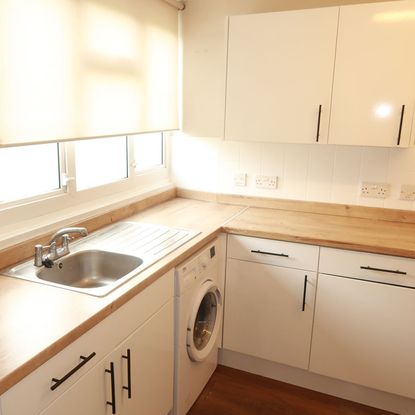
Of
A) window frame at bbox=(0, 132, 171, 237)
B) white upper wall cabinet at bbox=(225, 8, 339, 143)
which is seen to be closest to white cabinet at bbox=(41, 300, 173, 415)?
window frame at bbox=(0, 132, 171, 237)

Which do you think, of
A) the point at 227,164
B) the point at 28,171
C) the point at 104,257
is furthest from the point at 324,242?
the point at 28,171

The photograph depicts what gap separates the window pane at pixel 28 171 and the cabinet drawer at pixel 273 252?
96 centimetres

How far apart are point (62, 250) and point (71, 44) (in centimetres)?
85

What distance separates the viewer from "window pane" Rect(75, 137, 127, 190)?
204 centimetres

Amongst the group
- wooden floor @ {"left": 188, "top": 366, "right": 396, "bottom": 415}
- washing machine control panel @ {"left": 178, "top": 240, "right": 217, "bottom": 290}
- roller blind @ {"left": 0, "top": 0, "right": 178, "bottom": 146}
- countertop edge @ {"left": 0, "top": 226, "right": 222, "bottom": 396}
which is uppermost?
roller blind @ {"left": 0, "top": 0, "right": 178, "bottom": 146}

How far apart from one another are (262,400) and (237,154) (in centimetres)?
147

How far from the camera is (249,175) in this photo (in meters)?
2.62

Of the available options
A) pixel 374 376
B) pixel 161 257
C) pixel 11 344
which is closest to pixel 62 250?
pixel 161 257

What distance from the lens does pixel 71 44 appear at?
1648 mm

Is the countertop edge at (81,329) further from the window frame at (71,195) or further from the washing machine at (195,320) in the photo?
the window frame at (71,195)

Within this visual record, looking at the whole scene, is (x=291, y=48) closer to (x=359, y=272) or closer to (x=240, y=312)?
(x=359, y=272)

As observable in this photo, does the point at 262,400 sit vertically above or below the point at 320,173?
below

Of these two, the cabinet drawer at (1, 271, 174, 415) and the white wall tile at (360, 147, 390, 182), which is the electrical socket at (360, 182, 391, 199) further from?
the cabinet drawer at (1, 271, 174, 415)

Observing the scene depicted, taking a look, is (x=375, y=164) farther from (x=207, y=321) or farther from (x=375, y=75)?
(x=207, y=321)
